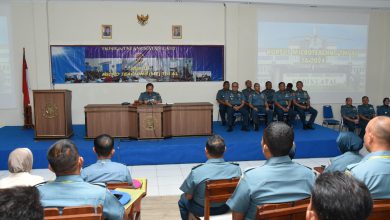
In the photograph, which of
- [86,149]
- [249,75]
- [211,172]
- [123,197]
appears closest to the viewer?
[123,197]

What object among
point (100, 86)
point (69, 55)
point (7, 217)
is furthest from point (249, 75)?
point (7, 217)

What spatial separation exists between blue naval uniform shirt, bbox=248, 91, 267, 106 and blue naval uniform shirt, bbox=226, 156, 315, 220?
599 centimetres

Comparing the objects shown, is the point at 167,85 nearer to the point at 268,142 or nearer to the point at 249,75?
the point at 249,75

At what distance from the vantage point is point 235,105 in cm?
765

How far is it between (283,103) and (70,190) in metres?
6.65

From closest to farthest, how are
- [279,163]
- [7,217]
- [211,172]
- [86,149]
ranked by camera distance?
[7,217] < [279,163] < [211,172] < [86,149]

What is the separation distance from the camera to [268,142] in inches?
77.3

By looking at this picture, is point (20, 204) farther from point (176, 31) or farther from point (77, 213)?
point (176, 31)

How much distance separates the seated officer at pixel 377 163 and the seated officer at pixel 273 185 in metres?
0.30

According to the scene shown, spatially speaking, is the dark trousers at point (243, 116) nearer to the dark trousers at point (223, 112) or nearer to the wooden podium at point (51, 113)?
the dark trousers at point (223, 112)

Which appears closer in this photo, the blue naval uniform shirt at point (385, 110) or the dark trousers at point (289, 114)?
the dark trousers at point (289, 114)

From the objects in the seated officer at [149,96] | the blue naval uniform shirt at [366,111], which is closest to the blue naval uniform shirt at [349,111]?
the blue naval uniform shirt at [366,111]

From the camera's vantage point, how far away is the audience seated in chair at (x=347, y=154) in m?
3.00

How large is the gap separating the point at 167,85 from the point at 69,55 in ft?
7.63
